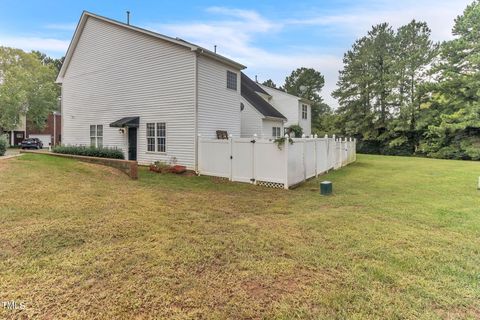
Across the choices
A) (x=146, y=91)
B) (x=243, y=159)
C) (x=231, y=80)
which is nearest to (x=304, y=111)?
(x=231, y=80)

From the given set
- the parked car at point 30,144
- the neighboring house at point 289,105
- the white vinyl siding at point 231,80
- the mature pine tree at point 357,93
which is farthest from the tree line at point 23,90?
the mature pine tree at point 357,93

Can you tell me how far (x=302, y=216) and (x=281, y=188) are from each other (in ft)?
11.0

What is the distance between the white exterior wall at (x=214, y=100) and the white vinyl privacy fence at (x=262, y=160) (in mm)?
1196

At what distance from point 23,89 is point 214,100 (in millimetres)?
32830

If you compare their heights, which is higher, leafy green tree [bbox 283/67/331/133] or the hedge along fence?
leafy green tree [bbox 283/67/331/133]

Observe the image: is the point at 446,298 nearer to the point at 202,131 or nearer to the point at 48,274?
the point at 48,274

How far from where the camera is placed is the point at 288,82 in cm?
5141

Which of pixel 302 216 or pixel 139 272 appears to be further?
pixel 302 216

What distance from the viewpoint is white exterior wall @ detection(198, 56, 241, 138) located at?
1230 centimetres

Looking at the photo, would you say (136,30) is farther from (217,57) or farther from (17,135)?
(17,135)

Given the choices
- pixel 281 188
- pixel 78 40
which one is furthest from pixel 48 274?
pixel 78 40

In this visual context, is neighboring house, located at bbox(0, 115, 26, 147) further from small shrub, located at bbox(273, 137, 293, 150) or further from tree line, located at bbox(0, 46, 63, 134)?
small shrub, located at bbox(273, 137, 293, 150)

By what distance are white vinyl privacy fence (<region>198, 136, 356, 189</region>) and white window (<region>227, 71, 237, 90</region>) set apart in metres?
3.71

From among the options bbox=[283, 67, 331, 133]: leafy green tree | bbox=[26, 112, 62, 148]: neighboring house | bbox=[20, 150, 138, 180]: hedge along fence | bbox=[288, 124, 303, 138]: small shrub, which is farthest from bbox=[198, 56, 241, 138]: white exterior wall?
bbox=[26, 112, 62, 148]: neighboring house
